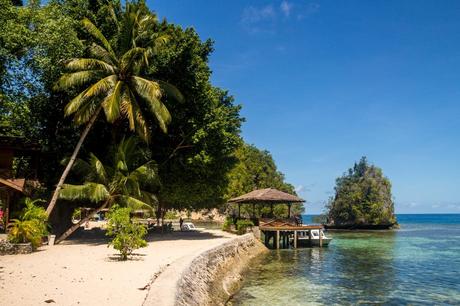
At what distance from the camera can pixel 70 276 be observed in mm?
12250

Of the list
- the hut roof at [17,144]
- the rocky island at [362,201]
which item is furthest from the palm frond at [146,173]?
the rocky island at [362,201]

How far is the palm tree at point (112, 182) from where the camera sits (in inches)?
815

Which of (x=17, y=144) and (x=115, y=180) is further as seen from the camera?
(x=17, y=144)

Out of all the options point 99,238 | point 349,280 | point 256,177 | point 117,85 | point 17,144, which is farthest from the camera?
point 256,177

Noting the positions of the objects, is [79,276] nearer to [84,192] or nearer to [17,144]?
[84,192]

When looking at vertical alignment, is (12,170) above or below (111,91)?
below

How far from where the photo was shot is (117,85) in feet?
68.7

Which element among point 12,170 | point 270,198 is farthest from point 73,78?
point 270,198

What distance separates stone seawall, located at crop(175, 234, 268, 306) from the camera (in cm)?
1173

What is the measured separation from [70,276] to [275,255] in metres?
20.1

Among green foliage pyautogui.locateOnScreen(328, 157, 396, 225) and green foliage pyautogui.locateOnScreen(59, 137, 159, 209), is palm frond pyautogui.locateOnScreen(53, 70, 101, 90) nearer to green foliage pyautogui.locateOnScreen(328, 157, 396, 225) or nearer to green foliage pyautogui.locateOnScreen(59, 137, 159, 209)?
green foliage pyautogui.locateOnScreen(59, 137, 159, 209)

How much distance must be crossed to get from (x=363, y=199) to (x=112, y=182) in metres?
62.5

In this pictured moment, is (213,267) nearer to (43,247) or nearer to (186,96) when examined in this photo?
(43,247)

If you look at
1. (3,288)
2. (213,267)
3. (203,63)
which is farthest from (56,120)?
(3,288)
